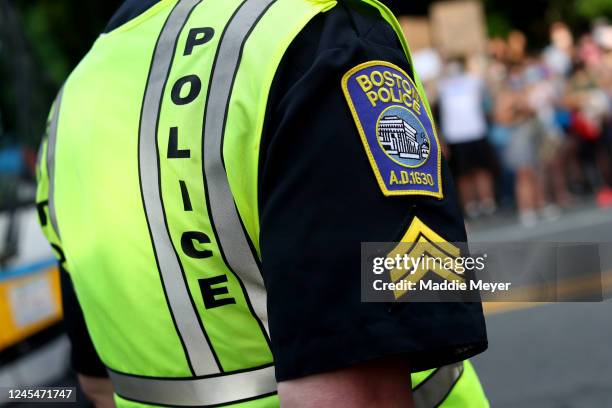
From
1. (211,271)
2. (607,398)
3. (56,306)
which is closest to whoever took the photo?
(211,271)

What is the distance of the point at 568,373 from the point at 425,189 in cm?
378

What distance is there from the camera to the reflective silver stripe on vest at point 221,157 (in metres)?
1.03

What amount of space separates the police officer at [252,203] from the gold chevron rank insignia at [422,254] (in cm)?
1

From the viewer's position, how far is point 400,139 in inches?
38.6

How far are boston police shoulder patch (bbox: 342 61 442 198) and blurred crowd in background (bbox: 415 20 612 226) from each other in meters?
8.49

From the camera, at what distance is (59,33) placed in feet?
37.4

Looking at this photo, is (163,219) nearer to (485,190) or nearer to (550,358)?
(550,358)

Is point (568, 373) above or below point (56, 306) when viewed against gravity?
below

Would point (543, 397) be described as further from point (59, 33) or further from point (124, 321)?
point (59, 33)

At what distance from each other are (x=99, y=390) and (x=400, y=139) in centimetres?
78

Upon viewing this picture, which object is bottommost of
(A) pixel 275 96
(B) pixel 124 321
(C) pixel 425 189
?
(B) pixel 124 321

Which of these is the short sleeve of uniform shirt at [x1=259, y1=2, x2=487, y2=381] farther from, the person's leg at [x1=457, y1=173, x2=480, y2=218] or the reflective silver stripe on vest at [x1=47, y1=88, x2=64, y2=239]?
the person's leg at [x1=457, y1=173, x2=480, y2=218]

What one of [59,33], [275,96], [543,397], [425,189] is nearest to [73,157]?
[275,96]

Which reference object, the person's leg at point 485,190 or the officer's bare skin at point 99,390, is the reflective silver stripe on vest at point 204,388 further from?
the person's leg at point 485,190
